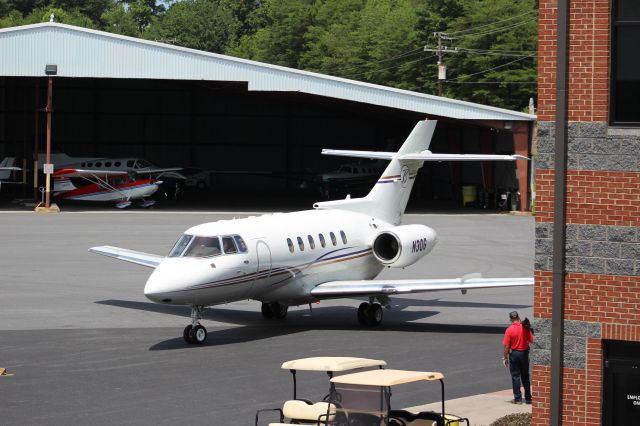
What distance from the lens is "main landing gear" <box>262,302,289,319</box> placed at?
Answer: 29406 mm

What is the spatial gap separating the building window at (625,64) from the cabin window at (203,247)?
39.4 feet

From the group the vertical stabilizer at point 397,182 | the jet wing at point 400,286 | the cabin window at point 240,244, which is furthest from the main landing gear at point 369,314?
the cabin window at point 240,244

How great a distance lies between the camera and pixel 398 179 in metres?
32.7

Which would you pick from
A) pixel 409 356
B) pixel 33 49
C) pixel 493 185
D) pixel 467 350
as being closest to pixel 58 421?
pixel 409 356

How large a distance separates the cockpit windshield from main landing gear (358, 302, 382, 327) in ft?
12.7

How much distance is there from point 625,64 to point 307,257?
13636mm

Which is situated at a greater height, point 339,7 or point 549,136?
point 339,7

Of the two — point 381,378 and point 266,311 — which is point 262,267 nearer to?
point 266,311

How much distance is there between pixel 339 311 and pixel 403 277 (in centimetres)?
608

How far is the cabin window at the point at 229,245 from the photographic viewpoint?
1024 inches

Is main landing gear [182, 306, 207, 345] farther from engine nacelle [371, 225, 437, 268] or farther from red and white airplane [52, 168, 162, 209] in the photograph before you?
red and white airplane [52, 168, 162, 209]

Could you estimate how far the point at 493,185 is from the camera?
2491 inches

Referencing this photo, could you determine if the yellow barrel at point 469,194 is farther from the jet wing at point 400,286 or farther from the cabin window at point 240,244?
the cabin window at point 240,244

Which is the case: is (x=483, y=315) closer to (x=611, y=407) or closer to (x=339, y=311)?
(x=339, y=311)
